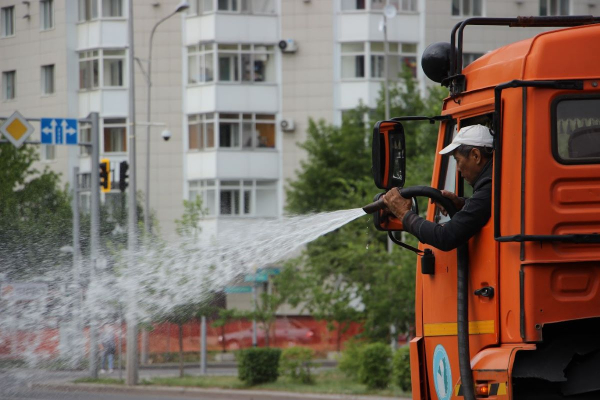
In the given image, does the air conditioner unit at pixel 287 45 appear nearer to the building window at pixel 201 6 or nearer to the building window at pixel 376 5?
the building window at pixel 376 5

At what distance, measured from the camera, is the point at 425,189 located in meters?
5.45

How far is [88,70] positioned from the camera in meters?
45.2

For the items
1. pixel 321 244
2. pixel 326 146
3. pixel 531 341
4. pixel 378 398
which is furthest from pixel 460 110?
pixel 326 146

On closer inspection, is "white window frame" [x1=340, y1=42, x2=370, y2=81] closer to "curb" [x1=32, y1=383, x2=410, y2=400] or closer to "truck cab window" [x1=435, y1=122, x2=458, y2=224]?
"curb" [x1=32, y1=383, x2=410, y2=400]

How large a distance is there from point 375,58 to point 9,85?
16.4 m

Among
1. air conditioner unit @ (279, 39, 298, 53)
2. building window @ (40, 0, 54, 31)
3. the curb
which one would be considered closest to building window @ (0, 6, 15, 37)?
building window @ (40, 0, 54, 31)

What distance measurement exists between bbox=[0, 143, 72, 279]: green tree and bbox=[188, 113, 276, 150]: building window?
6788 millimetres

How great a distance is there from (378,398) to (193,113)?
26.9 m

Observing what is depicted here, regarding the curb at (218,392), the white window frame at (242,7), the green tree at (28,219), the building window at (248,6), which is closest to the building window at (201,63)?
the white window frame at (242,7)

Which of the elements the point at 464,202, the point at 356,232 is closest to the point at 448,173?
the point at 464,202

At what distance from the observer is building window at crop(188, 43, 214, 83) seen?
44.0 meters

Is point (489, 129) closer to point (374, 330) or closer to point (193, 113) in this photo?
point (374, 330)

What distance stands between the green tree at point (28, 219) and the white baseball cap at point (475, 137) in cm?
746

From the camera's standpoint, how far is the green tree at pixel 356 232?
23266 mm
